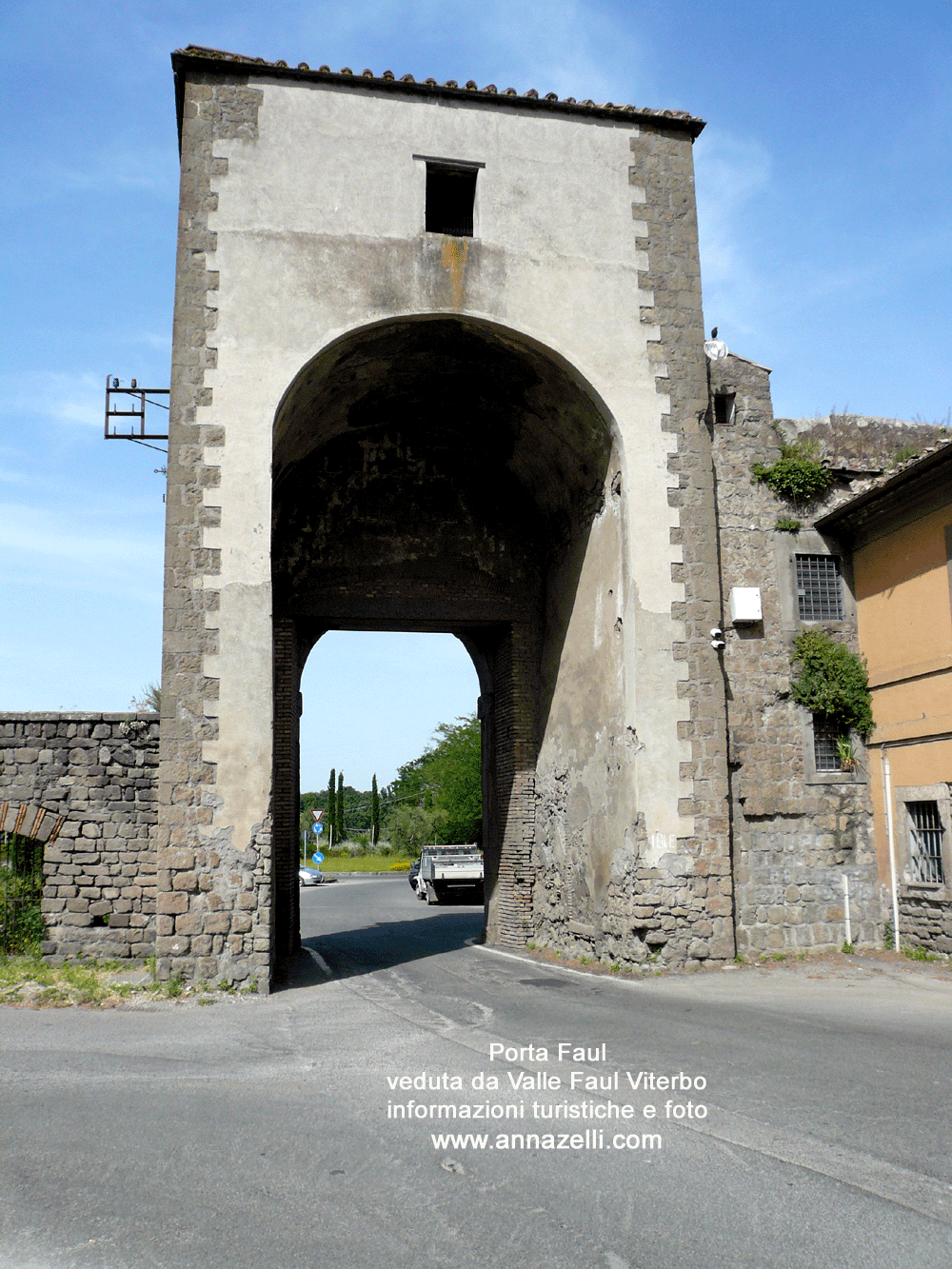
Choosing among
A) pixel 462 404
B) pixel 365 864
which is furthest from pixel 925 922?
pixel 365 864

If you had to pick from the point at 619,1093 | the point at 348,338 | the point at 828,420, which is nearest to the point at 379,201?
the point at 348,338

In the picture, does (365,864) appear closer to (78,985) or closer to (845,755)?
(845,755)

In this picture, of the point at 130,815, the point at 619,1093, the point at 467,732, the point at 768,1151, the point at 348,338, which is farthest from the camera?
the point at 467,732

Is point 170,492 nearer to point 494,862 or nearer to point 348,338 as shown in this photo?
point 348,338

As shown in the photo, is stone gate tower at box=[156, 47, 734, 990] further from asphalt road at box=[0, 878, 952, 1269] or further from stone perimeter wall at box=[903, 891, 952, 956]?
stone perimeter wall at box=[903, 891, 952, 956]

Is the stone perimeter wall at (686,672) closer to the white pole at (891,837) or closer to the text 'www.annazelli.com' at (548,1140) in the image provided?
the white pole at (891,837)

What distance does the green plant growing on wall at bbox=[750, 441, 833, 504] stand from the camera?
12.9 metres

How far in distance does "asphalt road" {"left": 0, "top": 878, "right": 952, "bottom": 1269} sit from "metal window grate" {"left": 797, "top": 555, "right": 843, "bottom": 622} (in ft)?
17.4

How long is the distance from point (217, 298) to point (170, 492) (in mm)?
2302

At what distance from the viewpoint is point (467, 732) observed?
48.4 m

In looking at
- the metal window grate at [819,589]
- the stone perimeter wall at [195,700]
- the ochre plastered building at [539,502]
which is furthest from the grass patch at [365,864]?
the stone perimeter wall at [195,700]

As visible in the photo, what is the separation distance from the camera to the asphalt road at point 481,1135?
3.58 metres

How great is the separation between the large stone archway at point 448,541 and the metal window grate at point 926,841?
13.4ft

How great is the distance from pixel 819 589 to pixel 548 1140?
9650 mm
